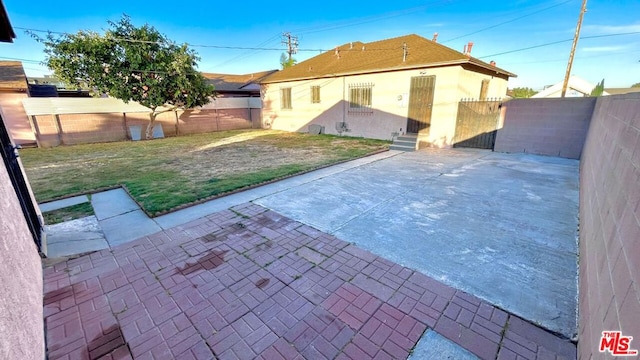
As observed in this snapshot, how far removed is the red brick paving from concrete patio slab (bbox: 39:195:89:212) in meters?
2.43

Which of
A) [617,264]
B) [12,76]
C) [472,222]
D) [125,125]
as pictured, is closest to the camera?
[617,264]

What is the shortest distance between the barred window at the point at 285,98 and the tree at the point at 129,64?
4572 mm

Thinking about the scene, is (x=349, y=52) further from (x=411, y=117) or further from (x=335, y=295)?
(x=335, y=295)

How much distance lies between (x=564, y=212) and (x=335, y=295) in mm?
4100

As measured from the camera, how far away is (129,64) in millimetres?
11656

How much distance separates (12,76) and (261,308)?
58.1ft

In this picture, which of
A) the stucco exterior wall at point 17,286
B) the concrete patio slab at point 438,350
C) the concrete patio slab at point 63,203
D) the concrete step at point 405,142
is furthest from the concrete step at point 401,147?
the stucco exterior wall at point 17,286

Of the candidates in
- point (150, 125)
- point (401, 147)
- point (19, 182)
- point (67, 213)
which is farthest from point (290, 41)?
point (19, 182)

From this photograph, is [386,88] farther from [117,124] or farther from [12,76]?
[12,76]

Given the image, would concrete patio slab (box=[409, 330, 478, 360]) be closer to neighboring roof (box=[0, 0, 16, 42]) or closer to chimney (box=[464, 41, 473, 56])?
neighboring roof (box=[0, 0, 16, 42])

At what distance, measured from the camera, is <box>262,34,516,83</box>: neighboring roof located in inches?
380

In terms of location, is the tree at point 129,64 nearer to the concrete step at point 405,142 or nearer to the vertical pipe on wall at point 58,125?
the vertical pipe on wall at point 58,125

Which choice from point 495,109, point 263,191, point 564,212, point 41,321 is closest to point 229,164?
point 263,191

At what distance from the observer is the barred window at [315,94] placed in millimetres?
14001
